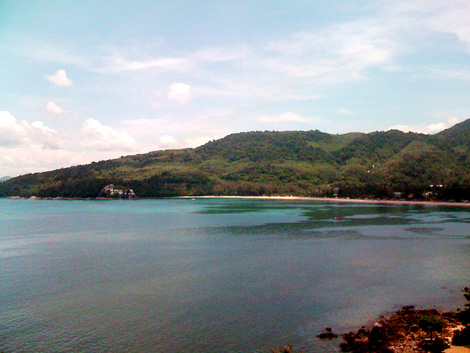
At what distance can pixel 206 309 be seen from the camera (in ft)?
125

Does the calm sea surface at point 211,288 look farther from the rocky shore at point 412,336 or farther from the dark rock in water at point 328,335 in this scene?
the rocky shore at point 412,336

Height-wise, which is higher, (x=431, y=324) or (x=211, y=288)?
(x=431, y=324)

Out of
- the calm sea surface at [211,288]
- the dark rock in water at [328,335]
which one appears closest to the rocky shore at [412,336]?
the dark rock in water at [328,335]

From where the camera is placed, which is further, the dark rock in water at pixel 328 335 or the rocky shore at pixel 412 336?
the dark rock in water at pixel 328 335

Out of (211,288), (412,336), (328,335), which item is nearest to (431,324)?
(412,336)

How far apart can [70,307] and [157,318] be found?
10578 mm

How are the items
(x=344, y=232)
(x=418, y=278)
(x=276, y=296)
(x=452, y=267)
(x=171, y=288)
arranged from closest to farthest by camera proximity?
1. (x=276, y=296)
2. (x=171, y=288)
3. (x=418, y=278)
4. (x=452, y=267)
5. (x=344, y=232)

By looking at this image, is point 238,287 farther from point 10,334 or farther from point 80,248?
point 80,248

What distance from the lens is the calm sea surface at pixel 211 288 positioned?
31.5m

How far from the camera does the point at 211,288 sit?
45750 mm

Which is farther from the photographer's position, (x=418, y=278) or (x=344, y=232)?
(x=344, y=232)

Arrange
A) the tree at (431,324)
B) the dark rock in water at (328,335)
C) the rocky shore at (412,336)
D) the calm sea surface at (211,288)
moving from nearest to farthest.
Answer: the rocky shore at (412,336) → the tree at (431,324) → the dark rock in water at (328,335) → the calm sea surface at (211,288)

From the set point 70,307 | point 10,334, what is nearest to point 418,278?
point 70,307

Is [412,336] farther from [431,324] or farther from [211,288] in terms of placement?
[211,288]
